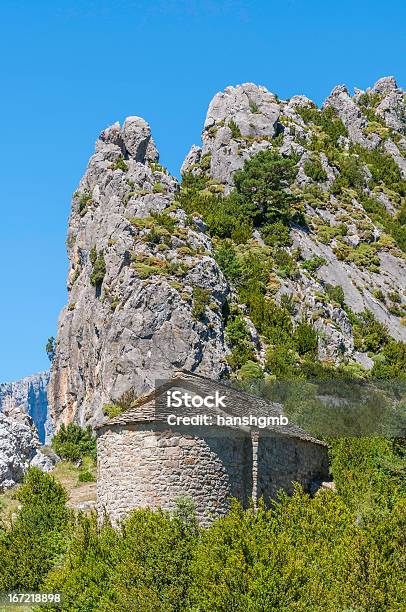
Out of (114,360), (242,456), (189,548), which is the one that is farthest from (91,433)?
(189,548)

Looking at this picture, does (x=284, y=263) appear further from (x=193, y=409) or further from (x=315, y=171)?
(x=193, y=409)

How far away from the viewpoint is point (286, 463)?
30531mm

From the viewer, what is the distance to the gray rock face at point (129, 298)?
187ft

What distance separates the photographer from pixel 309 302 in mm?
69000

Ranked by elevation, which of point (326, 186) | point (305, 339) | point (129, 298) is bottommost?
point (305, 339)

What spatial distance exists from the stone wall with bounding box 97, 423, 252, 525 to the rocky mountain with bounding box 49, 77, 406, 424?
28604mm

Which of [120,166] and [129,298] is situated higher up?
[120,166]

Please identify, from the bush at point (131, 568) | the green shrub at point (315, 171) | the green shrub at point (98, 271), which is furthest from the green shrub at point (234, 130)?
the bush at point (131, 568)

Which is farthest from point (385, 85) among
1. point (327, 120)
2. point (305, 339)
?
point (305, 339)

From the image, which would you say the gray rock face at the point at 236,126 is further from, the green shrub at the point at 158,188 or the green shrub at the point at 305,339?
the green shrub at the point at 305,339

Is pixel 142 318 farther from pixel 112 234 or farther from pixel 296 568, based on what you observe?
pixel 296 568

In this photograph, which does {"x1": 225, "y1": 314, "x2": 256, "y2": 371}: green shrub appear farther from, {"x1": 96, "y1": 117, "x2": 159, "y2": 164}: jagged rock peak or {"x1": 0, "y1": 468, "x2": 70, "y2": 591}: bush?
{"x1": 96, "y1": 117, "x2": 159, "y2": 164}: jagged rock peak

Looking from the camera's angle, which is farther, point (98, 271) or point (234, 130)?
point (234, 130)

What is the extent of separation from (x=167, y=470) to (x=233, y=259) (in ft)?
154
